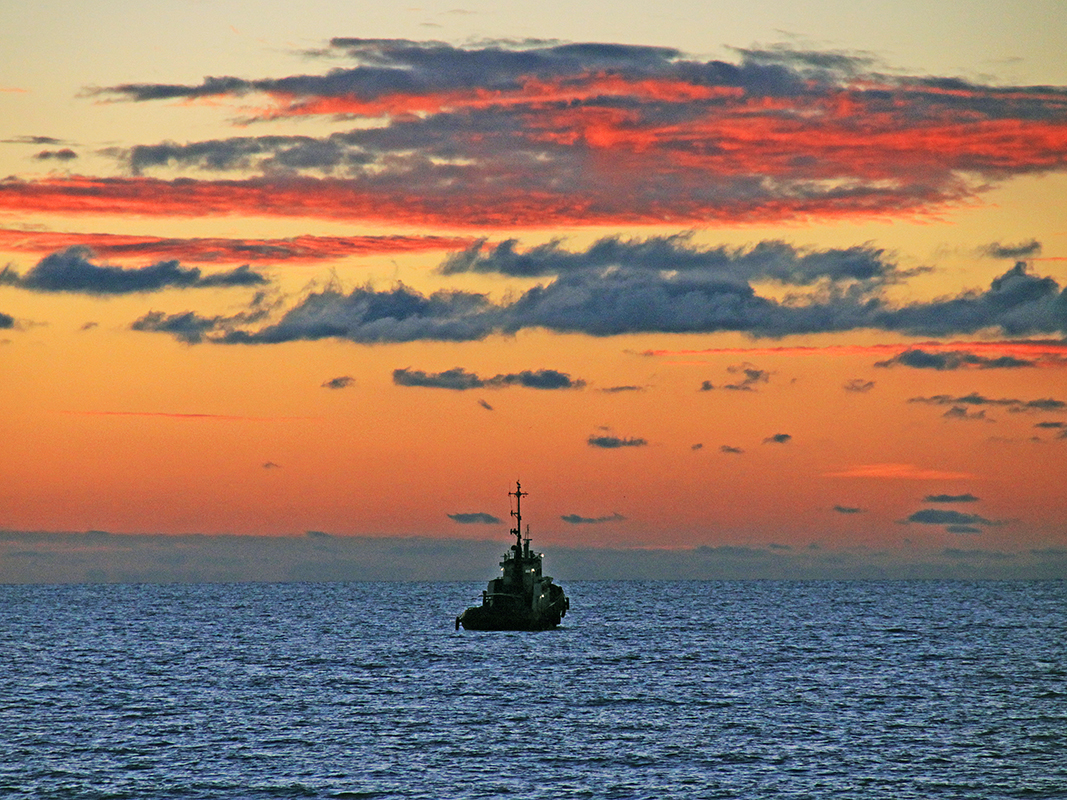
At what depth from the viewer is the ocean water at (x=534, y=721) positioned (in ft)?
194

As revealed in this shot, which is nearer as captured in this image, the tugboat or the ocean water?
the ocean water

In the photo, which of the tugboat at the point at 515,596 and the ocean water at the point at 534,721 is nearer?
the ocean water at the point at 534,721

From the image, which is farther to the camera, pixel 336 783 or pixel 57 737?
pixel 57 737

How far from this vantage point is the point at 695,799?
5569 cm

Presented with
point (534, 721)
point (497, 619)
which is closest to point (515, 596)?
point (497, 619)

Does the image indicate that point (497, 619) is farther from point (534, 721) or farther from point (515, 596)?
point (534, 721)

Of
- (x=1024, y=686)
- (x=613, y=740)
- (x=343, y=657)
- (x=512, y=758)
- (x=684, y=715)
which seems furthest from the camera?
(x=343, y=657)

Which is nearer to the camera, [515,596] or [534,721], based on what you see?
[534,721]

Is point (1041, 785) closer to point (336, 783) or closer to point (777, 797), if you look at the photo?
point (777, 797)

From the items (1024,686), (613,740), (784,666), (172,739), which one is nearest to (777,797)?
(613,740)

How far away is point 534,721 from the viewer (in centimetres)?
7925

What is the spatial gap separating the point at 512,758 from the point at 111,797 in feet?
67.6

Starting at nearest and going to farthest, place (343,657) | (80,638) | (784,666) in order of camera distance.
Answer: (784,666) → (343,657) → (80,638)

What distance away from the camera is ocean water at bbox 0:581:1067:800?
194ft
